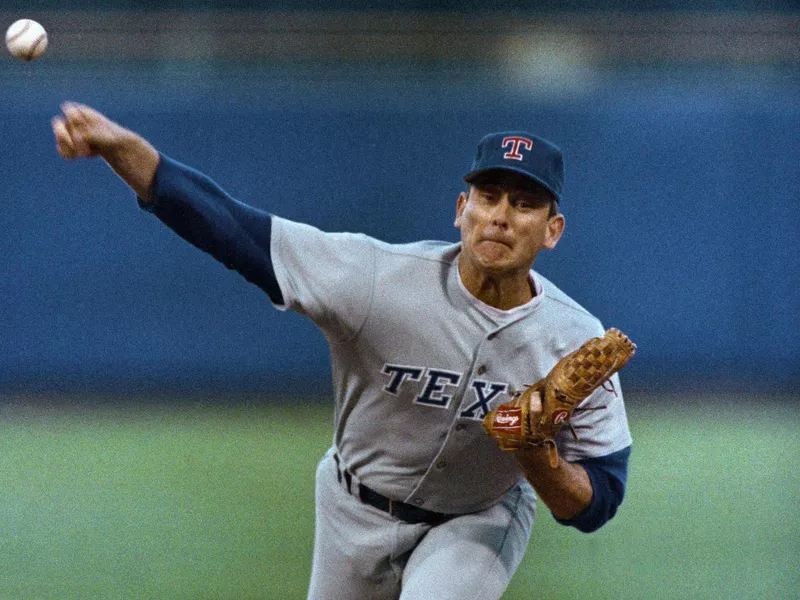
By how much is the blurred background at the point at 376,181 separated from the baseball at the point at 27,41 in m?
4.71

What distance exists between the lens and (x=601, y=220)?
30.5ft

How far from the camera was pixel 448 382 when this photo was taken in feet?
11.2

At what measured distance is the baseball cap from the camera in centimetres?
331

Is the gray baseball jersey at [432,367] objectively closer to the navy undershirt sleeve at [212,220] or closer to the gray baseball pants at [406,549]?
the gray baseball pants at [406,549]

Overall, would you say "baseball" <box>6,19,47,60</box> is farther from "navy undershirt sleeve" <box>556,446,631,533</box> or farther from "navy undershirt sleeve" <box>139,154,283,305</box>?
"navy undershirt sleeve" <box>556,446,631,533</box>

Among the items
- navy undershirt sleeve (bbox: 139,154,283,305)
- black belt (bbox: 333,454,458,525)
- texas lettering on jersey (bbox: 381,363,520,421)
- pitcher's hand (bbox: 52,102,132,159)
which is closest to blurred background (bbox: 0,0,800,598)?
black belt (bbox: 333,454,458,525)

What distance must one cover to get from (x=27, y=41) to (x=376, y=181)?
533cm

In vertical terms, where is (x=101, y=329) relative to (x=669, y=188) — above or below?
below

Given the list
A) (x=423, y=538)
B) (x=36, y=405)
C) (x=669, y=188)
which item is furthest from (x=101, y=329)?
(x=423, y=538)

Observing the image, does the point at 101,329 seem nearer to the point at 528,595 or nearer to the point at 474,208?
the point at 528,595

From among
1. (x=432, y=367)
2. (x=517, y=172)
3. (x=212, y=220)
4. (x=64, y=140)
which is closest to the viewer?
(x=64, y=140)

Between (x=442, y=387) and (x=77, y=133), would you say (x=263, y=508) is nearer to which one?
(x=442, y=387)

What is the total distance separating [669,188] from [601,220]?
0.60 metres

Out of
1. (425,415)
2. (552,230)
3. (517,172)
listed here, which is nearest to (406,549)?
(425,415)
